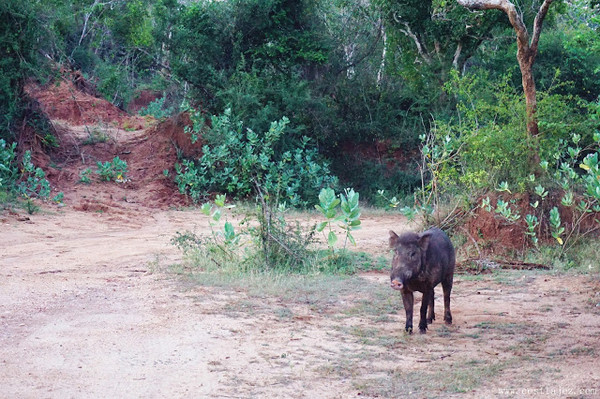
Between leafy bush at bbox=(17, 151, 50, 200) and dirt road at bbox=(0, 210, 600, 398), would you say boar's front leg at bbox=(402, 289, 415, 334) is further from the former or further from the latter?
leafy bush at bbox=(17, 151, 50, 200)

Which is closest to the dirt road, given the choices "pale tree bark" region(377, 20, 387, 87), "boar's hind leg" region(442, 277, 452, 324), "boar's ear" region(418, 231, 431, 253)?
"boar's hind leg" region(442, 277, 452, 324)

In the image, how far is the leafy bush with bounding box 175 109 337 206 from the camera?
1631 centimetres

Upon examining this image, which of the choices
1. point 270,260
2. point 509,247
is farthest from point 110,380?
point 509,247

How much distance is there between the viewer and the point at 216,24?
18.4 meters

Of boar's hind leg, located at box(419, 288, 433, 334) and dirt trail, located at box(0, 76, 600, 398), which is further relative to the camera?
boar's hind leg, located at box(419, 288, 433, 334)

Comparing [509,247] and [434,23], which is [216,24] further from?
[509,247]

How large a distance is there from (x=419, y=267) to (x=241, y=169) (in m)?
10.5

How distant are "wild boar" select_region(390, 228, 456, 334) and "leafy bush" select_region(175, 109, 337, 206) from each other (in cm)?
927

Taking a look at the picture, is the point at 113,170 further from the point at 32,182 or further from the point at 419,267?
the point at 419,267

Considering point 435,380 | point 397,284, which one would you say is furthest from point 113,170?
point 435,380

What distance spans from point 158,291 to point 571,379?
4.39 m

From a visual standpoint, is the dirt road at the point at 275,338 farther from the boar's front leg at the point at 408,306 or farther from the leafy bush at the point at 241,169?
the leafy bush at the point at 241,169

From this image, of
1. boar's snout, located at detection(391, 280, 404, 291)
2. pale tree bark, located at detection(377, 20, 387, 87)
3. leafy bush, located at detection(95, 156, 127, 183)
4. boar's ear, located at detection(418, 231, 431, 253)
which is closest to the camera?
boar's snout, located at detection(391, 280, 404, 291)

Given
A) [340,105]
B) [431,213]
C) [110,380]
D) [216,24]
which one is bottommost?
[110,380]
